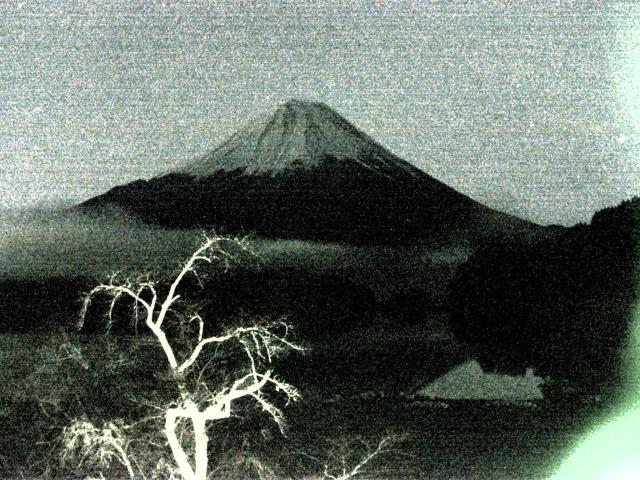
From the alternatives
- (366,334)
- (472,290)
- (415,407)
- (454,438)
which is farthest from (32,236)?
(454,438)

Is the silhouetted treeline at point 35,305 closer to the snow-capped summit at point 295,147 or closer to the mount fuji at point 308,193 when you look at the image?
the mount fuji at point 308,193

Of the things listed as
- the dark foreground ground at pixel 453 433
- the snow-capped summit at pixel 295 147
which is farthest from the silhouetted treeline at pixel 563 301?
the snow-capped summit at pixel 295 147

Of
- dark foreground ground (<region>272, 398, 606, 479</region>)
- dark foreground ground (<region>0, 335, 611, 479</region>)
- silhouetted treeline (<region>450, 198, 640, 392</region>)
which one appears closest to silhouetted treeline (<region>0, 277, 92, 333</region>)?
dark foreground ground (<region>0, 335, 611, 479</region>)

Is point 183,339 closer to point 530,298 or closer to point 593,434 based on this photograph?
point 593,434

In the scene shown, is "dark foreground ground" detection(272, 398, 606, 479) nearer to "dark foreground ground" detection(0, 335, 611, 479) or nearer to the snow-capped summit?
"dark foreground ground" detection(0, 335, 611, 479)

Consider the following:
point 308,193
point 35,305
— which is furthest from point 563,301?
point 308,193

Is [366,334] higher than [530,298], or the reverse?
[530,298]

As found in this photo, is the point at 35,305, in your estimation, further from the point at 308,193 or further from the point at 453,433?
the point at 308,193
